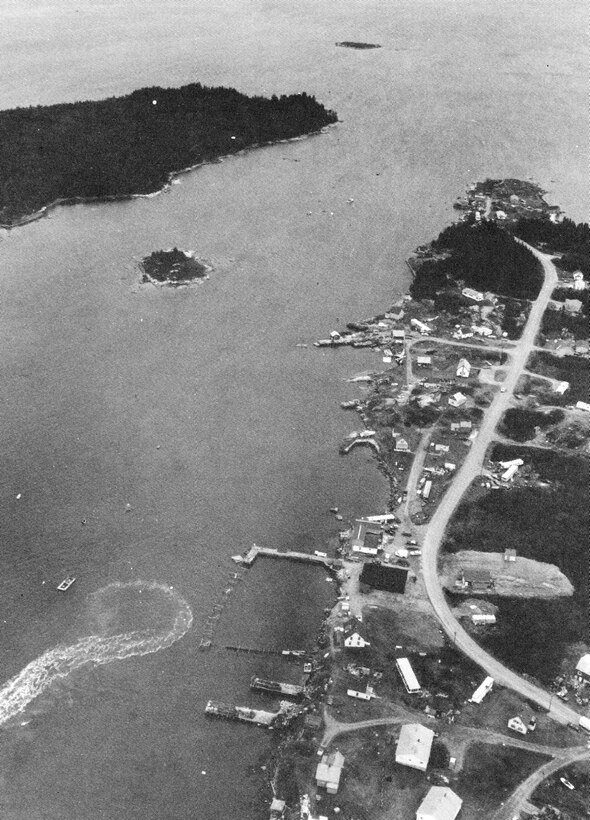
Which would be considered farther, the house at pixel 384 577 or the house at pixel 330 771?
the house at pixel 384 577

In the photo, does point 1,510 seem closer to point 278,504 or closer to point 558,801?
point 278,504

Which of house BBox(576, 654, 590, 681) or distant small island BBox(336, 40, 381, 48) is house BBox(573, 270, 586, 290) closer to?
house BBox(576, 654, 590, 681)

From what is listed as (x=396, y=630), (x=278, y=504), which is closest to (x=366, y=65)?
(x=278, y=504)

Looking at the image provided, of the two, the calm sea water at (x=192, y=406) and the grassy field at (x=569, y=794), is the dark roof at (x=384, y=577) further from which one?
the grassy field at (x=569, y=794)

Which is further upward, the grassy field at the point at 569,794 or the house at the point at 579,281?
the house at the point at 579,281

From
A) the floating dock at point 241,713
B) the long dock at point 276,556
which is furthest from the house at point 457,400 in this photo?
the floating dock at point 241,713
